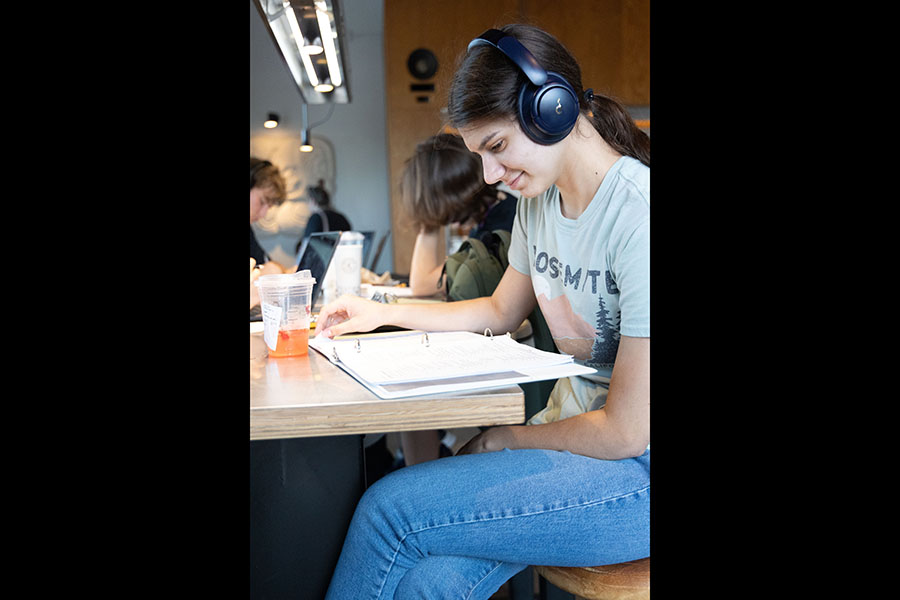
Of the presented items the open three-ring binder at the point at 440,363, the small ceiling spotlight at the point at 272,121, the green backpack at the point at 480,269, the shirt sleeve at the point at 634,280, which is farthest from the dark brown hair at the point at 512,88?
the small ceiling spotlight at the point at 272,121

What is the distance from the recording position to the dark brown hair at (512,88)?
3.17 feet

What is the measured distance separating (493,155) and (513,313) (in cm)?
37

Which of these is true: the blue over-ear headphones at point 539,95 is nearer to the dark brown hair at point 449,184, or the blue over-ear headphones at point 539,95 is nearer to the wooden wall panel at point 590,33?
the wooden wall panel at point 590,33

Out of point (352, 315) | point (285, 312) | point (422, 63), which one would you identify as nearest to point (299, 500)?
point (285, 312)

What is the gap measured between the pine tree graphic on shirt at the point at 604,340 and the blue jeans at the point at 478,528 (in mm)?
206

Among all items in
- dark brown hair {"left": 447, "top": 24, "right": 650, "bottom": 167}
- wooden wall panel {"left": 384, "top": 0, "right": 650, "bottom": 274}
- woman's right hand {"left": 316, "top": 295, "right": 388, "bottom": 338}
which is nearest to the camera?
wooden wall panel {"left": 384, "top": 0, "right": 650, "bottom": 274}

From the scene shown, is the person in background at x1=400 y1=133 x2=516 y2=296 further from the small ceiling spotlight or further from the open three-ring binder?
the small ceiling spotlight

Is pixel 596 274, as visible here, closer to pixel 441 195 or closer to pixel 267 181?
pixel 441 195


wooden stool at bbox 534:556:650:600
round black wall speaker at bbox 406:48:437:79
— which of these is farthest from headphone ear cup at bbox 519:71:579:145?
round black wall speaker at bbox 406:48:437:79

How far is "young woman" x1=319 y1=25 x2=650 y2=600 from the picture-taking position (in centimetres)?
86

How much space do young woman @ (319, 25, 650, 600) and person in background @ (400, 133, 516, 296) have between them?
109cm
